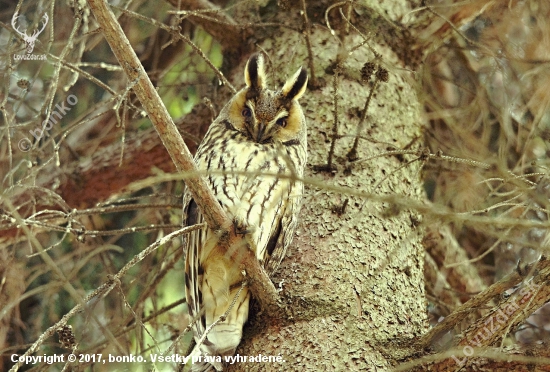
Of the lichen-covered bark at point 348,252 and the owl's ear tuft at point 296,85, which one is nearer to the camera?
the lichen-covered bark at point 348,252

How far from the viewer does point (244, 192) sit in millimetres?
2240

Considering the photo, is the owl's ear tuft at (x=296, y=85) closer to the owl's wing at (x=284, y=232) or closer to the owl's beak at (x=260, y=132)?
the owl's beak at (x=260, y=132)

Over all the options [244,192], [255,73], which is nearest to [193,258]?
[244,192]

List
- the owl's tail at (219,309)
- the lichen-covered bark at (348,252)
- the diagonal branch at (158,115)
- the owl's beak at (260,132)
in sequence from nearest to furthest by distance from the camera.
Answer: the diagonal branch at (158,115), the lichen-covered bark at (348,252), the owl's tail at (219,309), the owl's beak at (260,132)

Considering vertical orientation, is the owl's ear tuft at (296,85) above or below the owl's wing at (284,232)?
above

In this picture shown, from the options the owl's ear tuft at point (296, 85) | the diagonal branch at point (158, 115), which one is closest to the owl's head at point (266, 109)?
the owl's ear tuft at point (296, 85)

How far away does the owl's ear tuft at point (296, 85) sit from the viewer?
2.43 meters

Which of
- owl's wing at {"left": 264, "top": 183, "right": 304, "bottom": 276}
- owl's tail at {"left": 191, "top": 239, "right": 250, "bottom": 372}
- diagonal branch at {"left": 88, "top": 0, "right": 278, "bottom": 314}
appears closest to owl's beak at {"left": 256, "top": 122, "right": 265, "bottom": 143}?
owl's wing at {"left": 264, "top": 183, "right": 304, "bottom": 276}

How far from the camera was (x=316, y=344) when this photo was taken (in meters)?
1.89

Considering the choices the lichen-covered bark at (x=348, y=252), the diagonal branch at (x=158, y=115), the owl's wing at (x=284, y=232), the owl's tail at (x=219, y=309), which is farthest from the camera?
the owl's wing at (x=284, y=232)

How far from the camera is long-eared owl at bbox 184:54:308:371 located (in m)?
2.15

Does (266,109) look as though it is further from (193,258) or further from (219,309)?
(219,309)

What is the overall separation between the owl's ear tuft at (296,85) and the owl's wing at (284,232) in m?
0.39

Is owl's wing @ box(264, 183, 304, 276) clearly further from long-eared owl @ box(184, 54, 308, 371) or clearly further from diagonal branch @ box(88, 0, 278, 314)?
diagonal branch @ box(88, 0, 278, 314)
